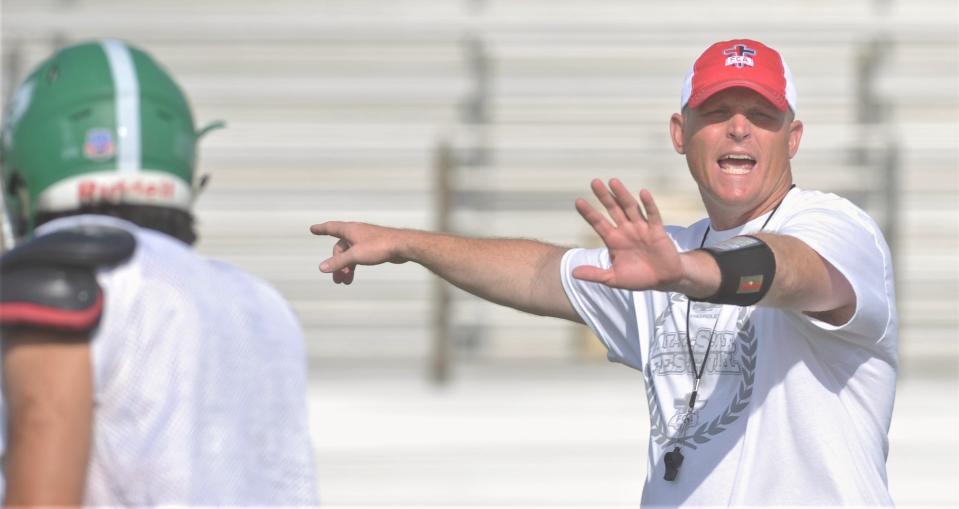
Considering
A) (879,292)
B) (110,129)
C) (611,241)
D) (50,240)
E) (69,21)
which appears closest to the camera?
(50,240)

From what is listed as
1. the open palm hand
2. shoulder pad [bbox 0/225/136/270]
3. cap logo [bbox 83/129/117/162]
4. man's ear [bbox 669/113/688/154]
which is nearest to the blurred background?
man's ear [bbox 669/113/688/154]

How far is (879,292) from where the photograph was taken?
250cm

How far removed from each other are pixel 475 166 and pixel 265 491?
19.9 feet

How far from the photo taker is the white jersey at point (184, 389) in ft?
5.21

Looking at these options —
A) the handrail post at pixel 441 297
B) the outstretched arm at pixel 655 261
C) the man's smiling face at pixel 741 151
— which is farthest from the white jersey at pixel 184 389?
the handrail post at pixel 441 297

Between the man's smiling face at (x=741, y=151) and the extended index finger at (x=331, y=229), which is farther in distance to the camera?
the extended index finger at (x=331, y=229)

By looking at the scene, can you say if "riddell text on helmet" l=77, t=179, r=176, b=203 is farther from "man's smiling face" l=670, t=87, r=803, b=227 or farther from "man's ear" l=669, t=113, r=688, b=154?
"man's ear" l=669, t=113, r=688, b=154

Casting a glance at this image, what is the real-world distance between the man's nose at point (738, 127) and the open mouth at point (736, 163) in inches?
1.8

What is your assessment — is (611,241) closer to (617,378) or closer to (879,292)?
(879,292)

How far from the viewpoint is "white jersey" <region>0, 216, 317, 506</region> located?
1589mm

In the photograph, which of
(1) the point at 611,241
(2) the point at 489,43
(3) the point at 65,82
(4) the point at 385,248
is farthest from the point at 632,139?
(3) the point at 65,82

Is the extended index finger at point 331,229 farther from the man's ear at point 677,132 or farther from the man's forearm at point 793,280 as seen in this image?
the man's forearm at point 793,280

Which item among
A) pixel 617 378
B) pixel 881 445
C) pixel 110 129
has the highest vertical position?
pixel 110 129

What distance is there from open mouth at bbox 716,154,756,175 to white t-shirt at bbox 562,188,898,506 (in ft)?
0.33
